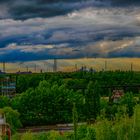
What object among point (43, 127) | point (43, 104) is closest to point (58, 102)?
point (43, 104)

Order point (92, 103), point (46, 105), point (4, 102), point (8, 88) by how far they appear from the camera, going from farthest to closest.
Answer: point (8, 88) → point (46, 105) → point (92, 103) → point (4, 102)

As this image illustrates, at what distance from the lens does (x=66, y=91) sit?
96.5m

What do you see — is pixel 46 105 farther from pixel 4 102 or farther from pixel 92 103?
pixel 92 103

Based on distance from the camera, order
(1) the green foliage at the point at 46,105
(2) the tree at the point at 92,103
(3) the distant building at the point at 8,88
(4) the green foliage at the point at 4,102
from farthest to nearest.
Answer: (3) the distant building at the point at 8,88 < (2) the tree at the point at 92,103 < (1) the green foliage at the point at 46,105 < (4) the green foliage at the point at 4,102

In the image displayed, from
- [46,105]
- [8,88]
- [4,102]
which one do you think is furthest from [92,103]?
[8,88]

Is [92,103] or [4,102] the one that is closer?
[4,102]

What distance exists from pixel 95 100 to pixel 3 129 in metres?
51.9

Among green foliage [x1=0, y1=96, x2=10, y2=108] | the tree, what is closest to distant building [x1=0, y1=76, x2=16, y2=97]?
green foliage [x1=0, y1=96, x2=10, y2=108]

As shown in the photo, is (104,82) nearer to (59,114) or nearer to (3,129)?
(59,114)

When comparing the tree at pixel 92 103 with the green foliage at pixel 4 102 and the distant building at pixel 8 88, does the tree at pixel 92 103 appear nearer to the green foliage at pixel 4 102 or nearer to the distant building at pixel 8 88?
the green foliage at pixel 4 102

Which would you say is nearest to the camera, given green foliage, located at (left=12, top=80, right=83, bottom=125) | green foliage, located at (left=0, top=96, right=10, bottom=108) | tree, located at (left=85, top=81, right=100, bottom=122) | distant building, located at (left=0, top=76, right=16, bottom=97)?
green foliage, located at (left=0, top=96, right=10, bottom=108)

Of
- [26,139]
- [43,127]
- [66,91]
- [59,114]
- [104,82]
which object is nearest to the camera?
[26,139]

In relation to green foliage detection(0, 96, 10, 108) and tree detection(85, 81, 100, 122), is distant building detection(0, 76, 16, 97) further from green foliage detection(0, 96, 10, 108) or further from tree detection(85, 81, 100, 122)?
tree detection(85, 81, 100, 122)

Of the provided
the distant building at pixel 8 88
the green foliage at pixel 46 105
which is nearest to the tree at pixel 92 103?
the green foliage at pixel 46 105
